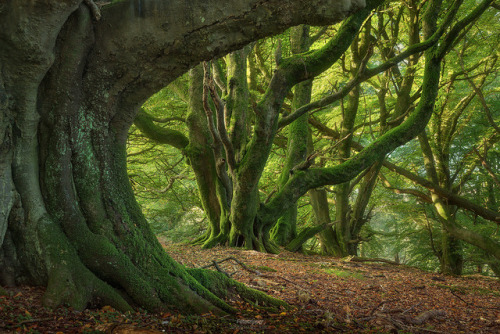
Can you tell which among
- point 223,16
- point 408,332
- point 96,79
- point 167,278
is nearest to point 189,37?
point 223,16

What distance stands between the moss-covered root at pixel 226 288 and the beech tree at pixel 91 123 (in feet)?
0.89

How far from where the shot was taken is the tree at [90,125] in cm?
246

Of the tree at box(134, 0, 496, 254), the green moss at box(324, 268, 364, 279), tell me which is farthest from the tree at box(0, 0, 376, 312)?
the green moss at box(324, 268, 364, 279)

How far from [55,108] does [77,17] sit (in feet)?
2.31

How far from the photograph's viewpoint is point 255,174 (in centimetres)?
734

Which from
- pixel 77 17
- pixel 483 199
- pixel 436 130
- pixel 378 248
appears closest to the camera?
pixel 77 17

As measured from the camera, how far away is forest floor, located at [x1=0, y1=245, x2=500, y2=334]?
224 cm

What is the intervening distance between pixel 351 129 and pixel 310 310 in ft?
25.8

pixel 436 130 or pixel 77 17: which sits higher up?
pixel 436 130

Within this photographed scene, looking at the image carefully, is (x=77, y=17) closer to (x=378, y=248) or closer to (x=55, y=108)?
(x=55, y=108)

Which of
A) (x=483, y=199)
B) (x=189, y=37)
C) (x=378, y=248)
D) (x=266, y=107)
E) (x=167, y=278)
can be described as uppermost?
(x=266, y=107)

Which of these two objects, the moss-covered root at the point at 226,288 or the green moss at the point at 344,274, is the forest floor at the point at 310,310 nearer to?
the green moss at the point at 344,274

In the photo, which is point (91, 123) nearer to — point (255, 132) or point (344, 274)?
point (255, 132)

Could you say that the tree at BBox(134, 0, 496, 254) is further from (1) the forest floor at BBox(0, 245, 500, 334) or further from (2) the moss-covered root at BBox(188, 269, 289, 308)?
(2) the moss-covered root at BBox(188, 269, 289, 308)
